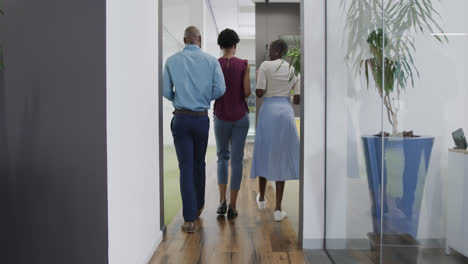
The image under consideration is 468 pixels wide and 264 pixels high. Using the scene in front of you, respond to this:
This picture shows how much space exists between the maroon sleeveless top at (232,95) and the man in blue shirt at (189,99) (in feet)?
0.80

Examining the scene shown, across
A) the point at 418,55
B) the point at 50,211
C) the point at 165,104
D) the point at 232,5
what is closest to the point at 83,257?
the point at 50,211

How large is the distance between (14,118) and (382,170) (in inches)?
58.8

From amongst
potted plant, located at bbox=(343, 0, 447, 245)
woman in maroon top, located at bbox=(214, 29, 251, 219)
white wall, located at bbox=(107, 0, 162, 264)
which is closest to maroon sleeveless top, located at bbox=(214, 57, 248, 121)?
woman in maroon top, located at bbox=(214, 29, 251, 219)

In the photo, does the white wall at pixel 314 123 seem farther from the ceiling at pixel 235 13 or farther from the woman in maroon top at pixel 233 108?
the ceiling at pixel 235 13

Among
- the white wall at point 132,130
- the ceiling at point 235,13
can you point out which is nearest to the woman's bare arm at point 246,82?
the white wall at point 132,130

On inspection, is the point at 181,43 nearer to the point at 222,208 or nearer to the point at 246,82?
the point at 246,82

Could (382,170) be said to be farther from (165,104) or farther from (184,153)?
(165,104)

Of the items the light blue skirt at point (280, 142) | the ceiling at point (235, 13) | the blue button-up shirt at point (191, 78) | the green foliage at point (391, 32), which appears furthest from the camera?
the ceiling at point (235, 13)

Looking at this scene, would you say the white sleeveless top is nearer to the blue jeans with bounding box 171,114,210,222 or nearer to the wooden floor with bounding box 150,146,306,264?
the blue jeans with bounding box 171,114,210,222

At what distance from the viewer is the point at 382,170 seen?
142 cm

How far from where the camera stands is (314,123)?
2275 millimetres

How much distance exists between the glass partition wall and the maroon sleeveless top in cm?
105

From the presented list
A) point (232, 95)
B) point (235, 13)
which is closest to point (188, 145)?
point (232, 95)

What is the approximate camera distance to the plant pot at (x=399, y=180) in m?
1.16
